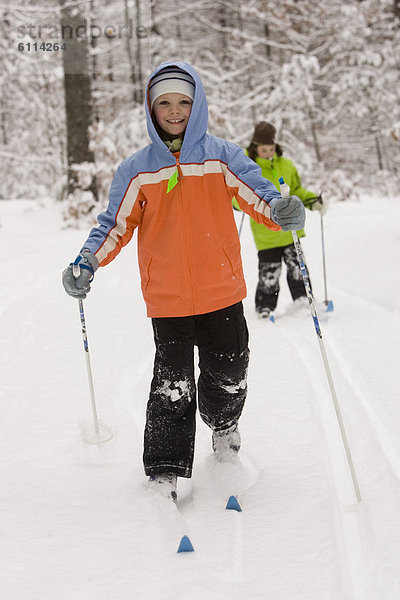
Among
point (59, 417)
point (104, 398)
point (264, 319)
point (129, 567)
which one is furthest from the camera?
Result: point (264, 319)

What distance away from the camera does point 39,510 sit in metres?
2.48

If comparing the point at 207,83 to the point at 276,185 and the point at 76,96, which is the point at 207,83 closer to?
the point at 76,96

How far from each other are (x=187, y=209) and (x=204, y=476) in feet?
4.14

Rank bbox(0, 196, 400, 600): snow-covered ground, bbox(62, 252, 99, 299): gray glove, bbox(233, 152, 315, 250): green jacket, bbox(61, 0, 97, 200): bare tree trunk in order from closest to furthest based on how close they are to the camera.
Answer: bbox(0, 196, 400, 600): snow-covered ground → bbox(62, 252, 99, 299): gray glove → bbox(233, 152, 315, 250): green jacket → bbox(61, 0, 97, 200): bare tree trunk

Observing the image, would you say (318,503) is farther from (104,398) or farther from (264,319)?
(264,319)

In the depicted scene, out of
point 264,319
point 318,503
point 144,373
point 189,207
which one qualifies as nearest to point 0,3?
point 264,319

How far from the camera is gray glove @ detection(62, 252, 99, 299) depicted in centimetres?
244

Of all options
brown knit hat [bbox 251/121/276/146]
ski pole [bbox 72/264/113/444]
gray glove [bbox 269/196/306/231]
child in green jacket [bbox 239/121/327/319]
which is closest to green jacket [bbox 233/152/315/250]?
child in green jacket [bbox 239/121/327/319]

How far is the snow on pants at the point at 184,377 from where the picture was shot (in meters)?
2.56

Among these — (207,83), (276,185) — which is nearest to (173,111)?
(276,185)

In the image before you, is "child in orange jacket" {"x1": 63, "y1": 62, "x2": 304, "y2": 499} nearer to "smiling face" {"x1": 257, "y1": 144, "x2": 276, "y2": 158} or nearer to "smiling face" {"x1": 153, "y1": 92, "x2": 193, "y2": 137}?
"smiling face" {"x1": 153, "y1": 92, "x2": 193, "y2": 137}

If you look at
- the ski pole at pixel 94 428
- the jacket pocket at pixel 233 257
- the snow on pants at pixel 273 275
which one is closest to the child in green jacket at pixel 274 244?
the snow on pants at pixel 273 275

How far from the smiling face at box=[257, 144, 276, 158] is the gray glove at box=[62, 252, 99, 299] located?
3553 mm

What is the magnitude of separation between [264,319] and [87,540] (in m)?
3.74
